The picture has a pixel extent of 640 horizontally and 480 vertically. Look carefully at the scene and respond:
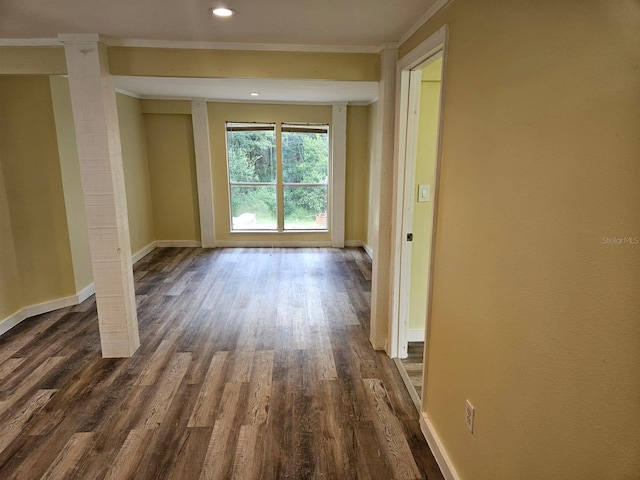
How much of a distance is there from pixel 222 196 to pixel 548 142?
5700 millimetres

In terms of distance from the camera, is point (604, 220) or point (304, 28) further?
point (304, 28)

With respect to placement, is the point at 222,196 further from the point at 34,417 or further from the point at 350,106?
the point at 34,417

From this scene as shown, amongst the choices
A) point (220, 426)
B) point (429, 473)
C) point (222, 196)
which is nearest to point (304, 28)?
point (220, 426)

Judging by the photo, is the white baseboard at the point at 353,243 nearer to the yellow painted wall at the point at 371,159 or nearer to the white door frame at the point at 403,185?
the yellow painted wall at the point at 371,159

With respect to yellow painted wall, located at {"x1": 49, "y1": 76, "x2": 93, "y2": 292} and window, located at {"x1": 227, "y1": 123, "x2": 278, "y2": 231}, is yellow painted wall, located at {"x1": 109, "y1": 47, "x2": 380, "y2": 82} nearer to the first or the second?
yellow painted wall, located at {"x1": 49, "y1": 76, "x2": 93, "y2": 292}

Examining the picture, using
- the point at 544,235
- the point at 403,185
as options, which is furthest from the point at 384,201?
the point at 544,235

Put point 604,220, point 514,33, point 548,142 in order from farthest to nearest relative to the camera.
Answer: point 514,33 < point 548,142 < point 604,220

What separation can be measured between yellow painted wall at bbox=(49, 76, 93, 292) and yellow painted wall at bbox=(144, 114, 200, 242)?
2203mm

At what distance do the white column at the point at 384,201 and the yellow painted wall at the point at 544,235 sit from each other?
866mm

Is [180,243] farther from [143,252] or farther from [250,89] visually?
[250,89]

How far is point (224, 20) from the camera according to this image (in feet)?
6.95

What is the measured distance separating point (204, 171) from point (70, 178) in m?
2.44

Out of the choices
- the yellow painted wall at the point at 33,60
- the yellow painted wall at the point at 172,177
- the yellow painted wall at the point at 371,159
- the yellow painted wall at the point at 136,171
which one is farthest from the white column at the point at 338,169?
the yellow painted wall at the point at 33,60

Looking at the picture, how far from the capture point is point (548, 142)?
3.45 feet
